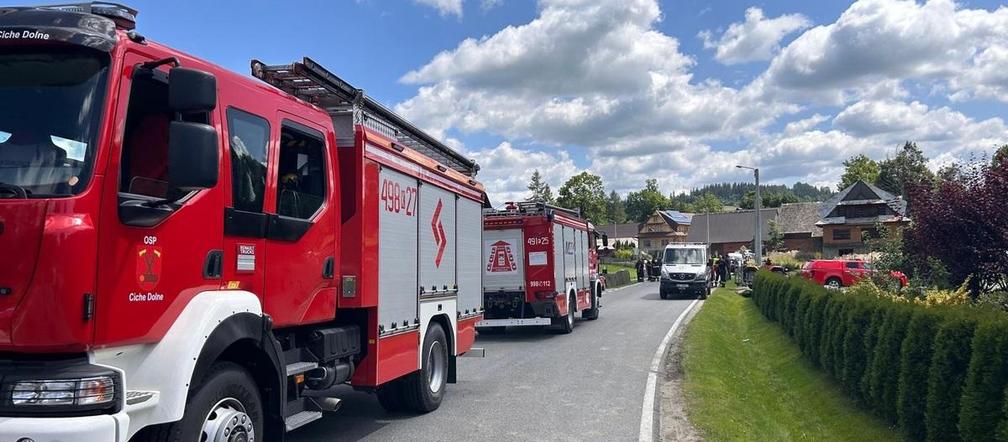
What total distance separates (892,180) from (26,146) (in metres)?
89.9

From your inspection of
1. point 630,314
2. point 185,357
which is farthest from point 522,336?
point 185,357

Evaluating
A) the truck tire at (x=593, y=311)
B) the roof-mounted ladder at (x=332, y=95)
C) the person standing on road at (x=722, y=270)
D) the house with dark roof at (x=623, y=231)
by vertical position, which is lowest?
the truck tire at (x=593, y=311)

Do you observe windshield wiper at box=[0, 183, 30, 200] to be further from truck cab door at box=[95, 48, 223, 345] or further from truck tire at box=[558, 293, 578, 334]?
truck tire at box=[558, 293, 578, 334]

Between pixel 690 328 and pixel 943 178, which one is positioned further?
pixel 690 328

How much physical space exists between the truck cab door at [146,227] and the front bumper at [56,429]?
1.35 feet

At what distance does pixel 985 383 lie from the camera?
18.5 feet

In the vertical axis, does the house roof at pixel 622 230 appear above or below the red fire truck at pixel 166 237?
above

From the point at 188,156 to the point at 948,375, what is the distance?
635cm

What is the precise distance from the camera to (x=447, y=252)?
28.3ft

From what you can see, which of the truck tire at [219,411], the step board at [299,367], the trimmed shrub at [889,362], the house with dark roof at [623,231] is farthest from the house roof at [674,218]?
the truck tire at [219,411]

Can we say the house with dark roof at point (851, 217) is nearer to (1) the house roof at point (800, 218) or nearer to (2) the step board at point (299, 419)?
(1) the house roof at point (800, 218)

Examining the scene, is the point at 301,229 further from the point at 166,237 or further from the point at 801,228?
the point at 801,228

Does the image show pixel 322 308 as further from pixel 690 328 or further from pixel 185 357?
pixel 690 328

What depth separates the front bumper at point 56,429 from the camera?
3275mm
